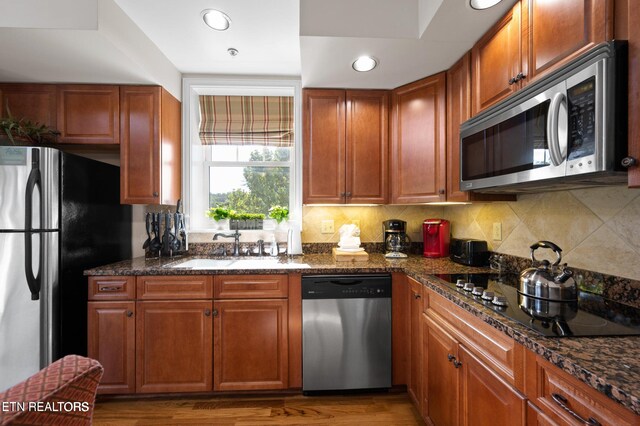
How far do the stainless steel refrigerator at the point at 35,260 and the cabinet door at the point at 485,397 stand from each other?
Result: 2.26 meters

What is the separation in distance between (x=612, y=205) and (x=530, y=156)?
456mm

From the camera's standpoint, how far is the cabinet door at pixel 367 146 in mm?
2283

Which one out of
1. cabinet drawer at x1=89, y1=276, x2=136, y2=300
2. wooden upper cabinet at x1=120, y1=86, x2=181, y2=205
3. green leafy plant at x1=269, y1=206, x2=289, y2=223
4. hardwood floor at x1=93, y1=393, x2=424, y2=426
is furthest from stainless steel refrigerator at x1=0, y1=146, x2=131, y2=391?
green leafy plant at x1=269, y1=206, x2=289, y2=223

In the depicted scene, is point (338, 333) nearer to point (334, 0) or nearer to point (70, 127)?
point (334, 0)

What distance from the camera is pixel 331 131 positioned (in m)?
2.28

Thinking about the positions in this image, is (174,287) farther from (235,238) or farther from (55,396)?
(55,396)

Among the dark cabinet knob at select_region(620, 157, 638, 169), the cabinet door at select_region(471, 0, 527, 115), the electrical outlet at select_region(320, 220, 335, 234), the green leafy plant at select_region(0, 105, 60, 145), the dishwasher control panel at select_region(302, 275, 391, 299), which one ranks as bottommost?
the dishwasher control panel at select_region(302, 275, 391, 299)

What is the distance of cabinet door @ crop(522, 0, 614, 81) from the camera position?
0.91m

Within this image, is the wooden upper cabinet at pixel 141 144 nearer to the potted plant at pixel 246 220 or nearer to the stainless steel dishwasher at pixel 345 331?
the potted plant at pixel 246 220

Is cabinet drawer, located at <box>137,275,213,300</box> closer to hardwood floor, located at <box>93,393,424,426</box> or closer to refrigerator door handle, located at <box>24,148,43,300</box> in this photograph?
refrigerator door handle, located at <box>24,148,43,300</box>

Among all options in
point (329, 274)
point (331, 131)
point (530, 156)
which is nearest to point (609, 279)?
point (530, 156)

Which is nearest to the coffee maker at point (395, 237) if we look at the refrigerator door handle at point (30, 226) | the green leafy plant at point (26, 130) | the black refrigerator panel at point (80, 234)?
the black refrigerator panel at point (80, 234)

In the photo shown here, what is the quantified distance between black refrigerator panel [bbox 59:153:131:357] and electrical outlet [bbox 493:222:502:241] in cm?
276

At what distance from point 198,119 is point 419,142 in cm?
199
